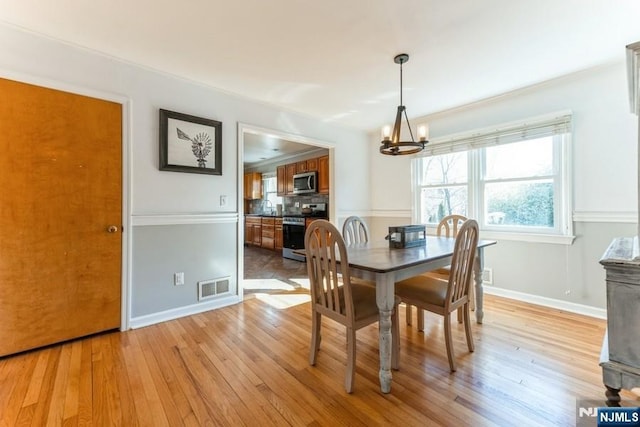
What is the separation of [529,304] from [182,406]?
10.9ft

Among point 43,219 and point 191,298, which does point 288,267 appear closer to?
point 191,298

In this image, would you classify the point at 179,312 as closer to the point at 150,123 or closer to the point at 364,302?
the point at 150,123

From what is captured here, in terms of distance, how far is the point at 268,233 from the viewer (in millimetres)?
6668

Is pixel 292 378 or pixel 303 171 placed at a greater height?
pixel 303 171

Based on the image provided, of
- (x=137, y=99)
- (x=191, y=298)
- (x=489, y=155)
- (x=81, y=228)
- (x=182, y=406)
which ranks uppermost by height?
(x=137, y=99)

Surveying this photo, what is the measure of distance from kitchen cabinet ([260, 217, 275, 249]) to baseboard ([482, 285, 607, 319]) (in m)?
4.45

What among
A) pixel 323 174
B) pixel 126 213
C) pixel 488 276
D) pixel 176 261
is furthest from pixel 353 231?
pixel 323 174

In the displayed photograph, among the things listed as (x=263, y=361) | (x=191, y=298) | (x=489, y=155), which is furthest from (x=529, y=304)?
(x=191, y=298)

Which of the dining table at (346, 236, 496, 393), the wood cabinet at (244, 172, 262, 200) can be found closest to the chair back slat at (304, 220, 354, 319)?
the dining table at (346, 236, 496, 393)

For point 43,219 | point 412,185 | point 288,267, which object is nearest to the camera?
point 43,219

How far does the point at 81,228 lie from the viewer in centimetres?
222

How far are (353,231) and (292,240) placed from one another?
122 inches

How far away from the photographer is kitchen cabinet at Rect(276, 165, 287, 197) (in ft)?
20.8

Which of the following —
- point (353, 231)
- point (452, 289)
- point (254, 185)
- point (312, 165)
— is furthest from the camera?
point (254, 185)
